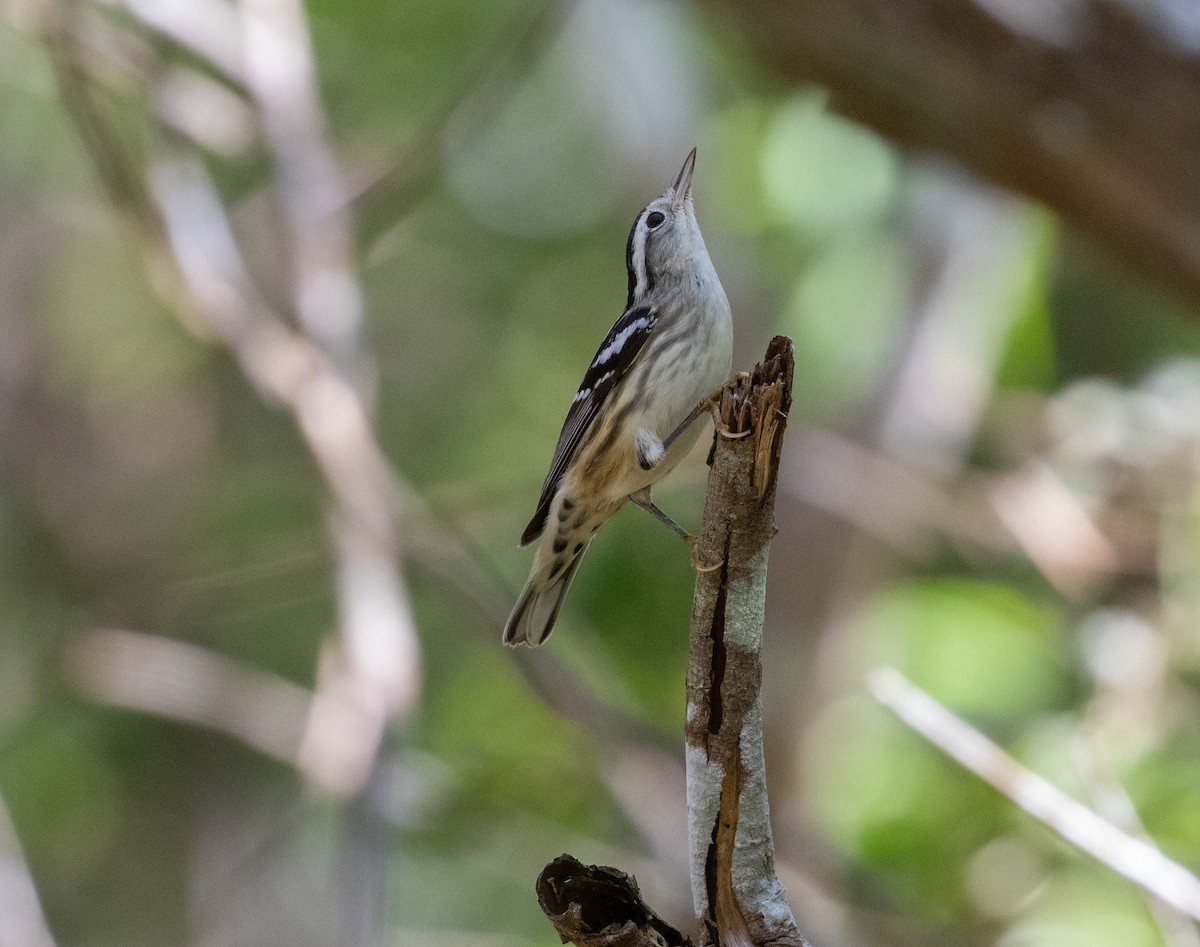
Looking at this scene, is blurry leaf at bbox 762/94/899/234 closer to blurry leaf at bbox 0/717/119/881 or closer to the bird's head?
the bird's head

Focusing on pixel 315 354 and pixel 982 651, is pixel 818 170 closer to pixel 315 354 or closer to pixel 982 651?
pixel 982 651

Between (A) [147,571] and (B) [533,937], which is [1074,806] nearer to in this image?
(B) [533,937]

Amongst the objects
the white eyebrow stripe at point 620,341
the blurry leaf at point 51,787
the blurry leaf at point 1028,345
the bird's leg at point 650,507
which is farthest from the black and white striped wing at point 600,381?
the blurry leaf at point 51,787

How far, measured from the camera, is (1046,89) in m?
5.98

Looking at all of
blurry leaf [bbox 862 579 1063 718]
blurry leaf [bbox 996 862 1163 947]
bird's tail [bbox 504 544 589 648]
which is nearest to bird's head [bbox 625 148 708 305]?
bird's tail [bbox 504 544 589 648]

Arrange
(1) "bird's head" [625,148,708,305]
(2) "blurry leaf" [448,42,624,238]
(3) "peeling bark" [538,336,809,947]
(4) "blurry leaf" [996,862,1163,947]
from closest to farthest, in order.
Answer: (3) "peeling bark" [538,336,809,947] < (1) "bird's head" [625,148,708,305] < (4) "blurry leaf" [996,862,1163,947] < (2) "blurry leaf" [448,42,624,238]

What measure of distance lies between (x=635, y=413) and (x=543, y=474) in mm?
3299

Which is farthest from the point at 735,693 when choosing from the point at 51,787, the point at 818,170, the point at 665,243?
the point at 51,787

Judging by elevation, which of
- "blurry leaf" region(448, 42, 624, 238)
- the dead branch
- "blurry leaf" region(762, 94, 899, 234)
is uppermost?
"blurry leaf" region(448, 42, 624, 238)

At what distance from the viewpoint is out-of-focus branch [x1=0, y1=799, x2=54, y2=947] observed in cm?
483

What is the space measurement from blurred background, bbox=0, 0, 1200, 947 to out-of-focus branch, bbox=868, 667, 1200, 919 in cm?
23

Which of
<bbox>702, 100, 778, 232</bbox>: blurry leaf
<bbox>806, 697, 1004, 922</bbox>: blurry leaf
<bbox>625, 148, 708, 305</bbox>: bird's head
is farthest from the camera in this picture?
<bbox>702, 100, 778, 232</bbox>: blurry leaf

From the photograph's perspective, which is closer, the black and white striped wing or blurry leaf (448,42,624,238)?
the black and white striped wing

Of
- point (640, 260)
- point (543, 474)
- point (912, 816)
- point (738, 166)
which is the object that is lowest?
point (912, 816)
